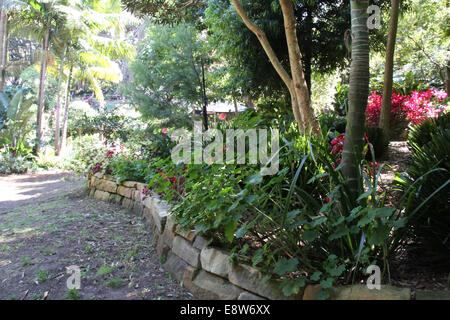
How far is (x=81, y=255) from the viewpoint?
3.24 metres

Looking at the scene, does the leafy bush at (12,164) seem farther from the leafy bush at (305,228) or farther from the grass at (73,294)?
the leafy bush at (305,228)

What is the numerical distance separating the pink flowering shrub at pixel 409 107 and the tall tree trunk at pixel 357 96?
14.7ft

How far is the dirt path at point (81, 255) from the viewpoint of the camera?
2555mm

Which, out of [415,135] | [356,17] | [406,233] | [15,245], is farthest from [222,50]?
[406,233]

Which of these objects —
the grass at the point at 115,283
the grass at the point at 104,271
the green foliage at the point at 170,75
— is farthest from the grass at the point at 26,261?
the green foliage at the point at 170,75

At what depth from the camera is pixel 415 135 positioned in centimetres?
432

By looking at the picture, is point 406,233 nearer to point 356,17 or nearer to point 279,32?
point 356,17

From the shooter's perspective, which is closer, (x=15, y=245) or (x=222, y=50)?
(x=15, y=245)

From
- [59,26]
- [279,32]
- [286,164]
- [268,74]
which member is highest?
[59,26]

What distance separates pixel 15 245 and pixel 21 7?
1159 centimetres

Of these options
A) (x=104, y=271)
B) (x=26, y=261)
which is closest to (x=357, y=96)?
(x=104, y=271)

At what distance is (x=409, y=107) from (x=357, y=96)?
5.14m

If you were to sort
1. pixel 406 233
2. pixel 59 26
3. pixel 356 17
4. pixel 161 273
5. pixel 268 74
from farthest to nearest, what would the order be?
pixel 59 26 < pixel 268 74 < pixel 161 273 < pixel 356 17 < pixel 406 233

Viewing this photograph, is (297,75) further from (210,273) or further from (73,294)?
(73,294)
